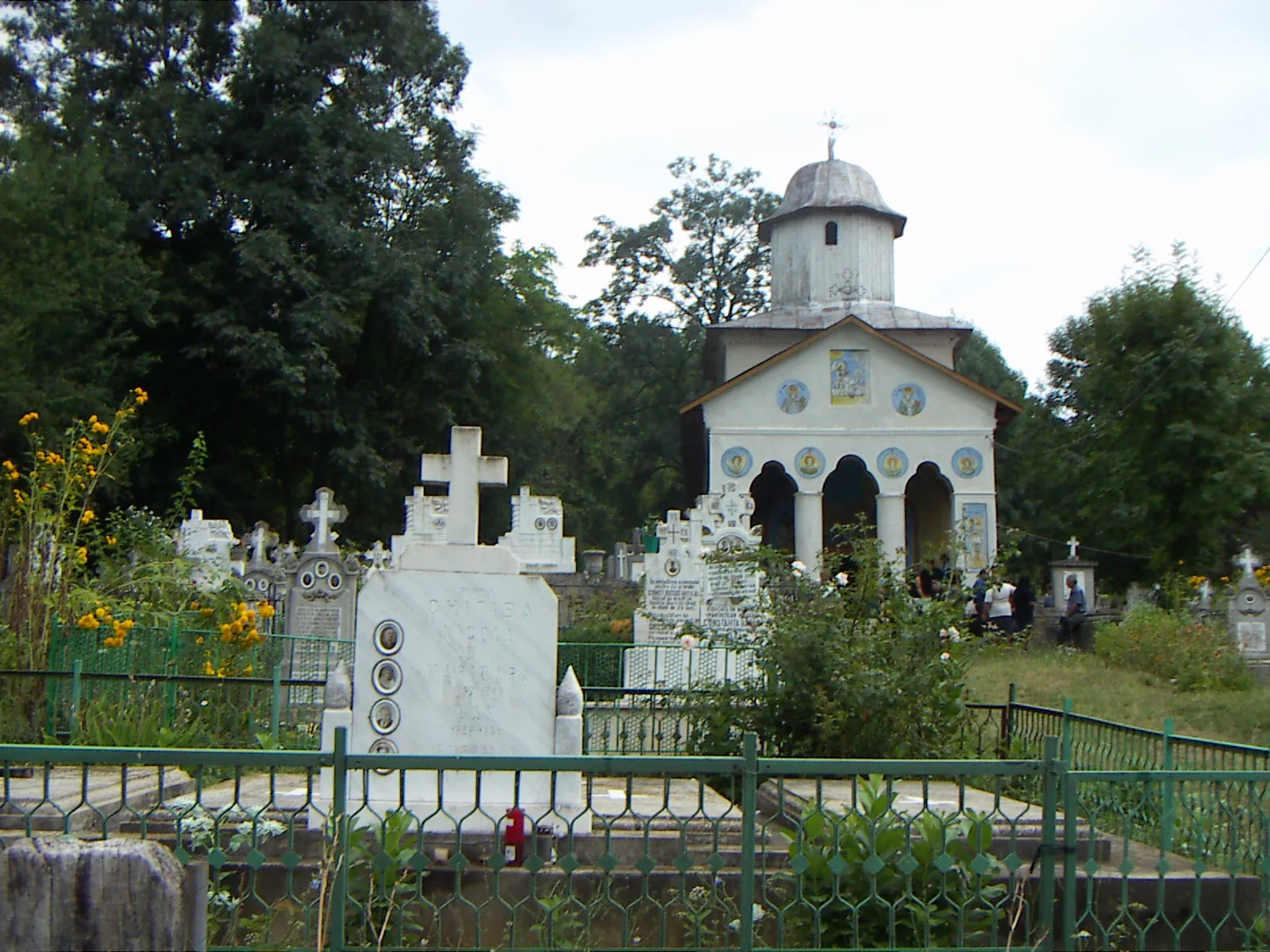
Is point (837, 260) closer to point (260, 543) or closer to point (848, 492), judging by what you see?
point (848, 492)

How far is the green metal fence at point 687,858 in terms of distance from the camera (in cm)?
460

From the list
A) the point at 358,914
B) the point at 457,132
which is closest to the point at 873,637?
the point at 358,914

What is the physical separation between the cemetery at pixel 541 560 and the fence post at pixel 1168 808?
0.11 feet

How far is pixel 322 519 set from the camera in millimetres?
18297

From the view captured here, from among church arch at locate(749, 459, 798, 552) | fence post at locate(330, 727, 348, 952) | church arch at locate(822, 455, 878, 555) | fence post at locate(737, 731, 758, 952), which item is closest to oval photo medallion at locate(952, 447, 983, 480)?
church arch at locate(822, 455, 878, 555)

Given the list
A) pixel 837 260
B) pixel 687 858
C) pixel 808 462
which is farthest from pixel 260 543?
pixel 837 260

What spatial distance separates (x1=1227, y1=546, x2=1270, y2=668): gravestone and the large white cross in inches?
555

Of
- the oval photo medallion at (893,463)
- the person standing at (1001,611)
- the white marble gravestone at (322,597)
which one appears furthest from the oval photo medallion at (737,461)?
the white marble gravestone at (322,597)

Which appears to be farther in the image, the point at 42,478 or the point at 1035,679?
the point at 1035,679

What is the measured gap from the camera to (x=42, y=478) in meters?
9.97

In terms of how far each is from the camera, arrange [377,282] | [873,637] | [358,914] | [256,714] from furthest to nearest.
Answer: [377,282] → [256,714] → [873,637] → [358,914]

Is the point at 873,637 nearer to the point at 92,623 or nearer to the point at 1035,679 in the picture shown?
the point at 92,623

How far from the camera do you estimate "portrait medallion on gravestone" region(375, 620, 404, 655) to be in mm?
6625

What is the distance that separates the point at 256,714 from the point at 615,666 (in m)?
5.83
